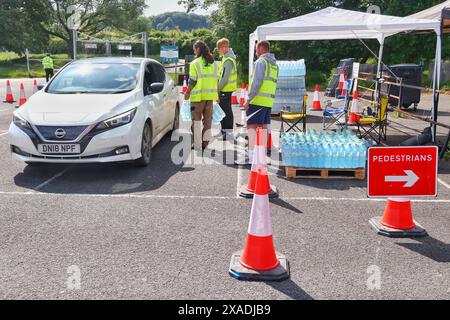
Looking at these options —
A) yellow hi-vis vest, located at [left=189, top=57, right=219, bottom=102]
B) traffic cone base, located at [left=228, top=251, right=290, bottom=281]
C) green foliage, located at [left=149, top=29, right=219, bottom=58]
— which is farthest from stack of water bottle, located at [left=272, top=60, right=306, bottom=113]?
green foliage, located at [left=149, top=29, right=219, bottom=58]

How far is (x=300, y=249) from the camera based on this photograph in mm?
4367

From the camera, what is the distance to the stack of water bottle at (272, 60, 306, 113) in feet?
41.3

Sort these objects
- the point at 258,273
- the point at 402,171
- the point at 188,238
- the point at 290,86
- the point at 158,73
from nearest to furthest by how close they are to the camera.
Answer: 1. the point at 258,273
2. the point at 402,171
3. the point at 188,238
4. the point at 158,73
5. the point at 290,86

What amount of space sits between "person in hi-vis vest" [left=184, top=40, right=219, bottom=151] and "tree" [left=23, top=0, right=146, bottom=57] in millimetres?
54875

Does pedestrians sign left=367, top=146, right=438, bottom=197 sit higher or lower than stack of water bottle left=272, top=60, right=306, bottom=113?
lower

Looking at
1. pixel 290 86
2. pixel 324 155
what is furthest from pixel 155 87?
pixel 290 86

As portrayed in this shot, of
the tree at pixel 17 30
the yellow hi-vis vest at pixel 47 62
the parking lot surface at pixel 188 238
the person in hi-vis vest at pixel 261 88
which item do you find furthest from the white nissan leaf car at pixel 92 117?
the tree at pixel 17 30

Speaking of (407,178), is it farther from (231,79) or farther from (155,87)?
(231,79)

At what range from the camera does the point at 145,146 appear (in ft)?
24.0

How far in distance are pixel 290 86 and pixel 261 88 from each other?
577 cm

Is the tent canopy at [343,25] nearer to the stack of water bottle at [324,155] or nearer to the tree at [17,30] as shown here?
the stack of water bottle at [324,155]

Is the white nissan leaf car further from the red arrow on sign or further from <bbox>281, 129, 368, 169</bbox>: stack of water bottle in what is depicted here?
the red arrow on sign

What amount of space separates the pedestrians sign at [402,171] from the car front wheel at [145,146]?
3826 millimetres

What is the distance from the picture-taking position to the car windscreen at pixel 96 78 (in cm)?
752
